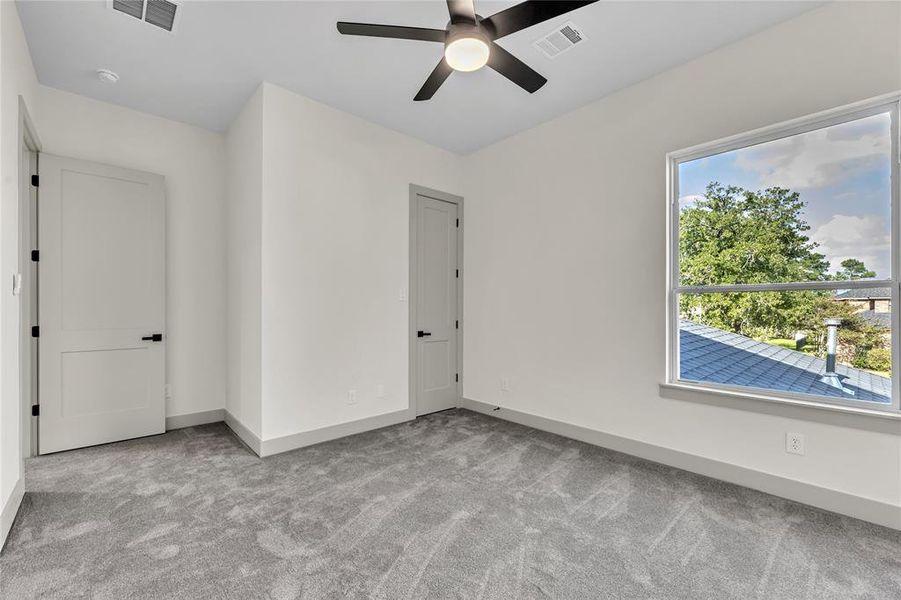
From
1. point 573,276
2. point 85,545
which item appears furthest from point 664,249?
point 85,545

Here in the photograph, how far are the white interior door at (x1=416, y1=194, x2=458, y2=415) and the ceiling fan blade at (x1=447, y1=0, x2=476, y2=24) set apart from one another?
8.03 feet

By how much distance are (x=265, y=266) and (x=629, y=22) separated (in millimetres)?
3079

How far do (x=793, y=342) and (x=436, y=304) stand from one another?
3045mm

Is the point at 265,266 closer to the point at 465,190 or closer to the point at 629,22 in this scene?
the point at 465,190

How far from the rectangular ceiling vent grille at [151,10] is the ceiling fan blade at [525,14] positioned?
1914 mm

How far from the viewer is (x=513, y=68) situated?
7.23ft

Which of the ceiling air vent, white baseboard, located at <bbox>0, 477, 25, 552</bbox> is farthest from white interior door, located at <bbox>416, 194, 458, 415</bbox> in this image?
white baseboard, located at <bbox>0, 477, 25, 552</bbox>

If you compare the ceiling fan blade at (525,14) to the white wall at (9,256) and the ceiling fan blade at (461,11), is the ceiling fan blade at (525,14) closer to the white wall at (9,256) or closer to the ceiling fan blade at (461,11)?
the ceiling fan blade at (461,11)

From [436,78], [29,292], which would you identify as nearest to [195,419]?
[29,292]

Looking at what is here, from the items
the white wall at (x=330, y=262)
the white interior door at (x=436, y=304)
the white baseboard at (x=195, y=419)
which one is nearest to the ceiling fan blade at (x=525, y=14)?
the white wall at (x=330, y=262)

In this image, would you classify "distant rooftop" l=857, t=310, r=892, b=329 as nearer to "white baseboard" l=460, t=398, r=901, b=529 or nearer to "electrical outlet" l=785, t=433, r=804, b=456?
"electrical outlet" l=785, t=433, r=804, b=456

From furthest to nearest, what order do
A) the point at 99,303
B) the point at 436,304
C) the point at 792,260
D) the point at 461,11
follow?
1. the point at 436,304
2. the point at 99,303
3. the point at 792,260
4. the point at 461,11

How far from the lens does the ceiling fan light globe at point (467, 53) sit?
1942mm

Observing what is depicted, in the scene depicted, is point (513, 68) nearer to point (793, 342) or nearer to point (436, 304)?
point (793, 342)
